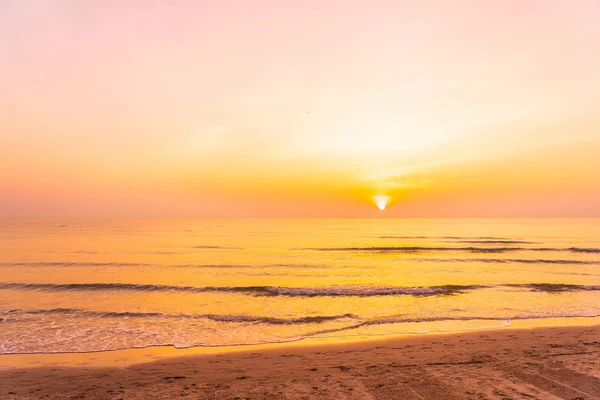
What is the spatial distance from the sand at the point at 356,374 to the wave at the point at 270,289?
33.2 ft

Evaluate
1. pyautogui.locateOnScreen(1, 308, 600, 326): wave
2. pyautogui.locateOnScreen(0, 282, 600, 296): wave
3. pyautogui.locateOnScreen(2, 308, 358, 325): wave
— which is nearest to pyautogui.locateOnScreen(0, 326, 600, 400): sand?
pyautogui.locateOnScreen(1, 308, 600, 326): wave

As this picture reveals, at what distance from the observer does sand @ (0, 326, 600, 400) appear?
8.33 meters

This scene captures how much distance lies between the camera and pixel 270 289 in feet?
78.4

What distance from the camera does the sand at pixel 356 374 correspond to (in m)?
8.33

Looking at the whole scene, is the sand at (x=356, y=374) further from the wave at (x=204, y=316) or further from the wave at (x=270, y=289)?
the wave at (x=270, y=289)

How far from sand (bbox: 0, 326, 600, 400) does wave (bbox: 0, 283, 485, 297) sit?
10.1 meters

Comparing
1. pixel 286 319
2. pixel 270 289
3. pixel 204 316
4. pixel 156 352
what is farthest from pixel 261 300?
pixel 156 352

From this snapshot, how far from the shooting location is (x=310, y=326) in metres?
15.3

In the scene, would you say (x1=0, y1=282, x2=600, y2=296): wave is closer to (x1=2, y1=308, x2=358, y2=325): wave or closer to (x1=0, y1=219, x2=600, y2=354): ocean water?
(x1=0, y1=219, x2=600, y2=354): ocean water

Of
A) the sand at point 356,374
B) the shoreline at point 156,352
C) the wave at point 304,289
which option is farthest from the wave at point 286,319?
the wave at point 304,289

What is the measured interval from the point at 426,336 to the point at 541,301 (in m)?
11.0

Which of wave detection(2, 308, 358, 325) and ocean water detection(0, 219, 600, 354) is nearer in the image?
ocean water detection(0, 219, 600, 354)

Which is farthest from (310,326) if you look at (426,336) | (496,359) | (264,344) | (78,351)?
(78,351)

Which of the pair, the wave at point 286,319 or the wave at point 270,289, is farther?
the wave at point 270,289
